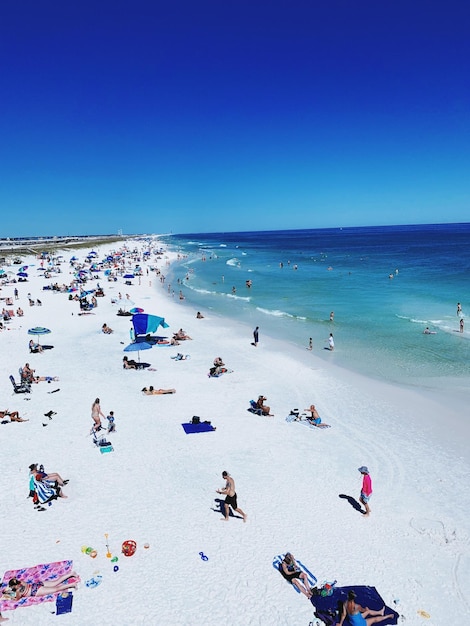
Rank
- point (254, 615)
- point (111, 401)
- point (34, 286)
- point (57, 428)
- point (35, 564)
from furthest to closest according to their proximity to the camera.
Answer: point (34, 286) < point (111, 401) < point (57, 428) < point (35, 564) < point (254, 615)

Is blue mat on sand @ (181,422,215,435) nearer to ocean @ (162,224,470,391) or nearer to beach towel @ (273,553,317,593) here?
beach towel @ (273,553,317,593)

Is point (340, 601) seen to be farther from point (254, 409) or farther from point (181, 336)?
point (181, 336)

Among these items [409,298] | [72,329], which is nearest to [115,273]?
[72,329]

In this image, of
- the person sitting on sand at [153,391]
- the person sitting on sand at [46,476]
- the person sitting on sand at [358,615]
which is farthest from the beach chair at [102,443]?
the person sitting on sand at [358,615]

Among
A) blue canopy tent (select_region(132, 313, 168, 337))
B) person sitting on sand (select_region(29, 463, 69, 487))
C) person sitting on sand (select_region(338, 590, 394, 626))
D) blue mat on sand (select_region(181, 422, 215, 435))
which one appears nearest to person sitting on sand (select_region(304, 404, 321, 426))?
blue mat on sand (select_region(181, 422, 215, 435))

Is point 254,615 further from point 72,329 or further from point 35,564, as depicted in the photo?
point 72,329

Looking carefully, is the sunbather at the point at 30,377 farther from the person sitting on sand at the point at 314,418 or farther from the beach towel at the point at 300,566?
the beach towel at the point at 300,566

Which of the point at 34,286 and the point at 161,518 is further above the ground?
the point at 34,286
